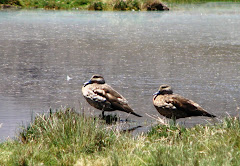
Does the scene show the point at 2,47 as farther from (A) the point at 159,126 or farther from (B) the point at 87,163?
(B) the point at 87,163

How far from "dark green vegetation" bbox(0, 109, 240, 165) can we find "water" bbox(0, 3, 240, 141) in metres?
0.64

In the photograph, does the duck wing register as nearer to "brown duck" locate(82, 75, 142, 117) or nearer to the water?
the water

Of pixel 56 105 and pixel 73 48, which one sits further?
pixel 73 48

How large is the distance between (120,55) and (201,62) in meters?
2.93

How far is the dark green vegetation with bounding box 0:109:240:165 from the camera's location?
5.71m

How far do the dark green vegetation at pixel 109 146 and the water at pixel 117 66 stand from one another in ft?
2.10

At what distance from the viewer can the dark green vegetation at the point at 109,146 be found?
5.71m

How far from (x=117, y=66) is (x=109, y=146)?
27.7ft

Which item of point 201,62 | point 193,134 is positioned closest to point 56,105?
point 193,134

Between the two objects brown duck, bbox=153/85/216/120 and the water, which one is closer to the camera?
brown duck, bbox=153/85/216/120

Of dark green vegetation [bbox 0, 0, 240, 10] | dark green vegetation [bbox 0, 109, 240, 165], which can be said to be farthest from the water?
dark green vegetation [bbox 0, 0, 240, 10]

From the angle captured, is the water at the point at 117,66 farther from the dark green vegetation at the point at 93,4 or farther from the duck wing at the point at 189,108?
the dark green vegetation at the point at 93,4

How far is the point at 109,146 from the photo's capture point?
6.63 m

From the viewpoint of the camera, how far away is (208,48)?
1959cm
